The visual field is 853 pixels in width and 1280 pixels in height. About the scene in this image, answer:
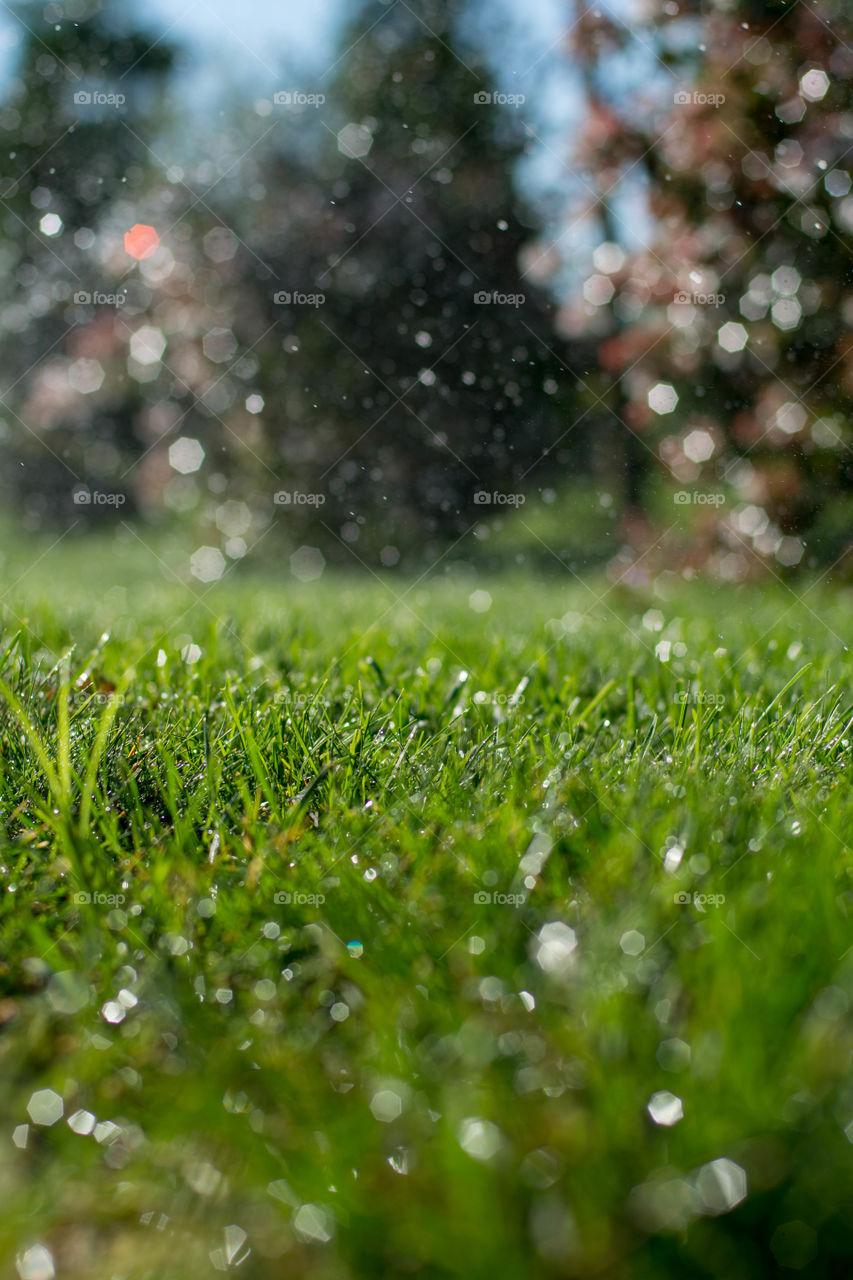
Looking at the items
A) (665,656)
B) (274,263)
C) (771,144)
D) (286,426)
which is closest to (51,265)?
(274,263)

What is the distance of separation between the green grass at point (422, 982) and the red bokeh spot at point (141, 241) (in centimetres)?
756

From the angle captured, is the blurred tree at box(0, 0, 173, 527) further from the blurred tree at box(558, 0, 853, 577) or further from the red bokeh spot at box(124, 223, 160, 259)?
the blurred tree at box(558, 0, 853, 577)

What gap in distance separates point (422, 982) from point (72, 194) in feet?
31.9

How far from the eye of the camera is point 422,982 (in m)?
0.89

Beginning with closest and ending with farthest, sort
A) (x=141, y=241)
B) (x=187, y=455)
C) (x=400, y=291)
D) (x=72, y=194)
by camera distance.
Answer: (x=400, y=291) → (x=141, y=241) → (x=72, y=194) → (x=187, y=455)

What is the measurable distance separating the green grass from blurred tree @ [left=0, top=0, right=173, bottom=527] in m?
7.80

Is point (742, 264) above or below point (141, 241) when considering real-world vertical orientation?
above

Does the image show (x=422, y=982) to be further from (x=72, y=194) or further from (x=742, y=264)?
(x=72, y=194)

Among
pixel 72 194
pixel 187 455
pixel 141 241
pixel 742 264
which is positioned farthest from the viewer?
pixel 187 455

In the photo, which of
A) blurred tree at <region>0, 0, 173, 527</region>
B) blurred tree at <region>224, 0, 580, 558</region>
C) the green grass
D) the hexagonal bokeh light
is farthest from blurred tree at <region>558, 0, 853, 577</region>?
the hexagonal bokeh light

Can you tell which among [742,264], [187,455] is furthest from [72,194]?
[742,264]

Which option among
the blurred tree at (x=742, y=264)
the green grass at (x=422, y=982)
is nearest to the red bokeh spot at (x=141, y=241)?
the blurred tree at (x=742, y=264)

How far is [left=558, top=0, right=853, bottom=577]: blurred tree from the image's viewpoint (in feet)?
13.8

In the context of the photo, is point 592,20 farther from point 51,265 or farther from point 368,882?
point 51,265
